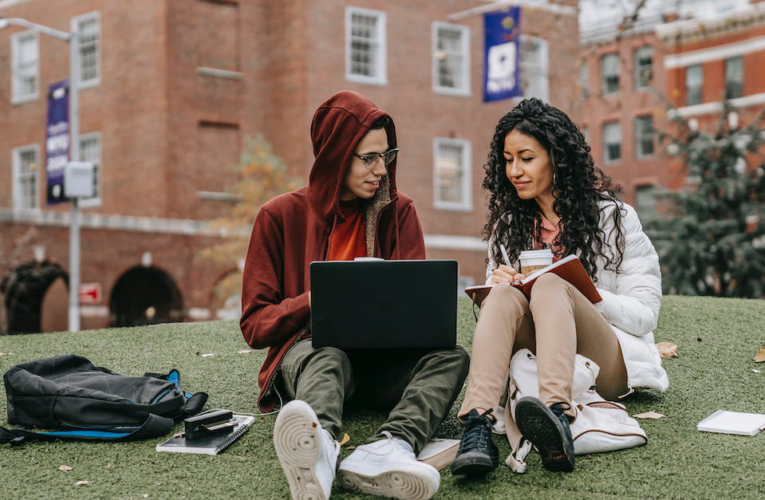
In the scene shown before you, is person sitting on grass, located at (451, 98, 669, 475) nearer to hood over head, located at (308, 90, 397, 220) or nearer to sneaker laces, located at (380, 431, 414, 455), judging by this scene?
sneaker laces, located at (380, 431, 414, 455)

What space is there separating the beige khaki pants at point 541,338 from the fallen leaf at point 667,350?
1.89 meters

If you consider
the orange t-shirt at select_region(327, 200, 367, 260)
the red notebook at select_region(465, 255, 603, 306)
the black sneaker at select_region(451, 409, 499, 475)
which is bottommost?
the black sneaker at select_region(451, 409, 499, 475)

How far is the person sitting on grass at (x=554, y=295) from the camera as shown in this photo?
3471 millimetres

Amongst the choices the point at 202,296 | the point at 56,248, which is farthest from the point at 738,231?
the point at 56,248

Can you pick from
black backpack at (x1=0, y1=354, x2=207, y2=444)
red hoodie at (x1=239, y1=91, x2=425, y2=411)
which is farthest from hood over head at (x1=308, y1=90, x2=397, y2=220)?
black backpack at (x1=0, y1=354, x2=207, y2=444)

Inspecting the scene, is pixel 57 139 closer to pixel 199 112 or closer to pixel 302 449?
pixel 199 112

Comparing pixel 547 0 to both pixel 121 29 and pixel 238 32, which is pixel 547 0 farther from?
pixel 121 29

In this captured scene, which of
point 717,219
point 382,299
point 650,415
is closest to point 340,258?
point 382,299

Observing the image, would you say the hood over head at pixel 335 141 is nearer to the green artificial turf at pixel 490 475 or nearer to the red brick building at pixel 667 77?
the green artificial turf at pixel 490 475

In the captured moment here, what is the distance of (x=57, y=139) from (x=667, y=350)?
16.5m

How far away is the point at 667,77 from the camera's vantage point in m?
39.8

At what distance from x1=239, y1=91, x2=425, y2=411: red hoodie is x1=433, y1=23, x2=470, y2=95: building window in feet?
73.7

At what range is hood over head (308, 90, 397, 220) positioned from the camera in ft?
13.9

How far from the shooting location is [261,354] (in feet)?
20.1
